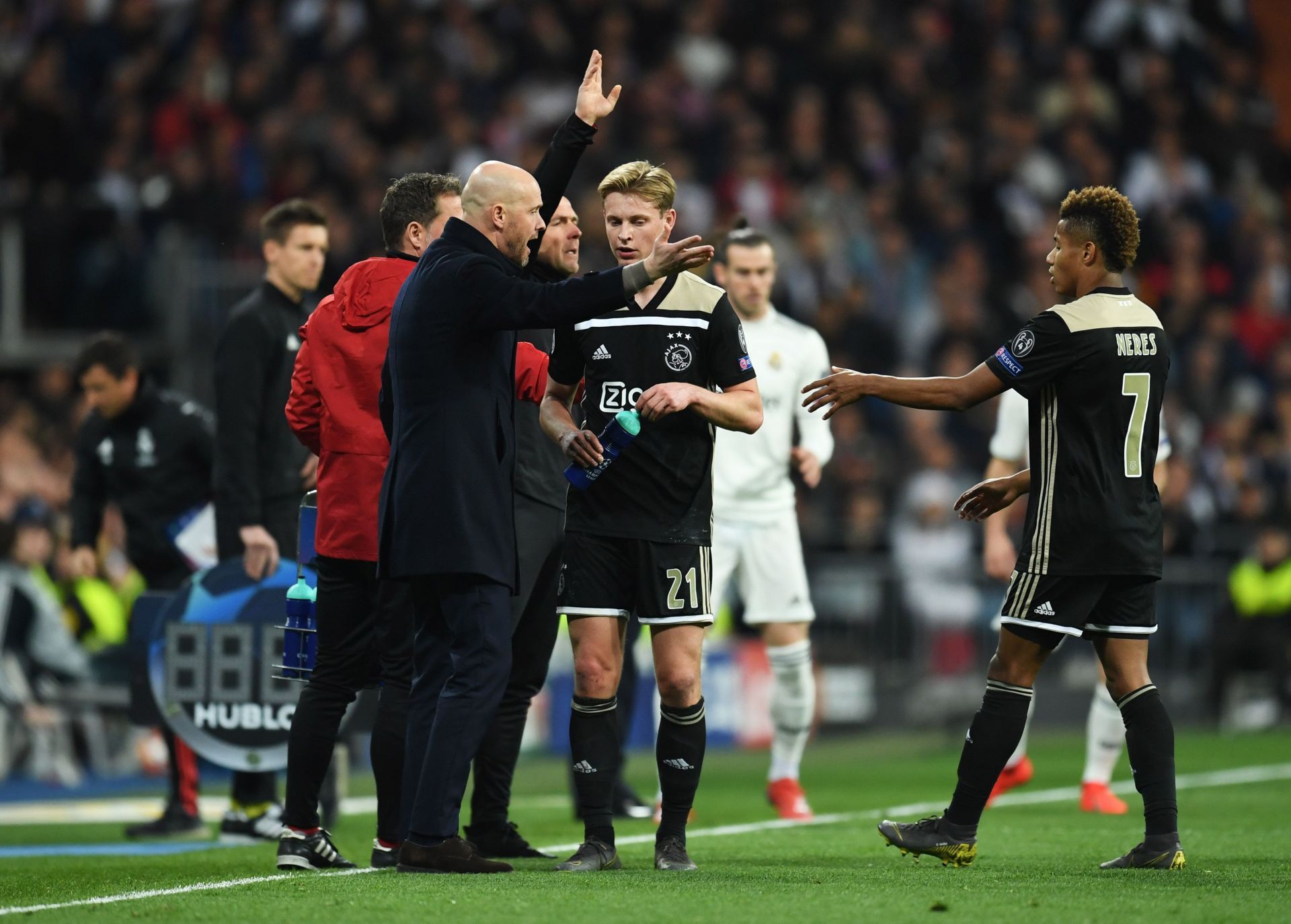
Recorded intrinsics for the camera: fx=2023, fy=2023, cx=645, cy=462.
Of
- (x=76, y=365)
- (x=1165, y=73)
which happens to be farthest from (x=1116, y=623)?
(x=1165, y=73)

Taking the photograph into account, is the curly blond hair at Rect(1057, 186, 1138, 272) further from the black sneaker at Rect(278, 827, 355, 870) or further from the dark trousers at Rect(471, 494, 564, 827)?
the black sneaker at Rect(278, 827, 355, 870)

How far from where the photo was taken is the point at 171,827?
9492 millimetres

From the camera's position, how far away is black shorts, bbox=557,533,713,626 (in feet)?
22.6

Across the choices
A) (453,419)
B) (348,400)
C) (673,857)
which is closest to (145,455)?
(348,400)

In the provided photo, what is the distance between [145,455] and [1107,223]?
16.7 ft

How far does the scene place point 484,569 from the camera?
21.4 feet

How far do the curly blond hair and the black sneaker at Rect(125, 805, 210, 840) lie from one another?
16.3 feet

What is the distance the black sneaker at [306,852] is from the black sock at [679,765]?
45.1 inches

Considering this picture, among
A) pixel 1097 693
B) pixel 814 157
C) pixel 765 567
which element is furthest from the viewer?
pixel 814 157

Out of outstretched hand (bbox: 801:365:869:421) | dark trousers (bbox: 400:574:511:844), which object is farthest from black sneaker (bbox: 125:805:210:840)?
outstretched hand (bbox: 801:365:869:421)

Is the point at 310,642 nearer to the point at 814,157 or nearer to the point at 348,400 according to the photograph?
the point at 348,400

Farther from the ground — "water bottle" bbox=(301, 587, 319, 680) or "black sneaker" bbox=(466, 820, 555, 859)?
"water bottle" bbox=(301, 587, 319, 680)

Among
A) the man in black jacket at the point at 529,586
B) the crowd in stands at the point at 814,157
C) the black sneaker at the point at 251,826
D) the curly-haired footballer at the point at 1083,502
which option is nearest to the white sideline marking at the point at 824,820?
the man in black jacket at the point at 529,586

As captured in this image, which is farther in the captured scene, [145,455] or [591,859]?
[145,455]
